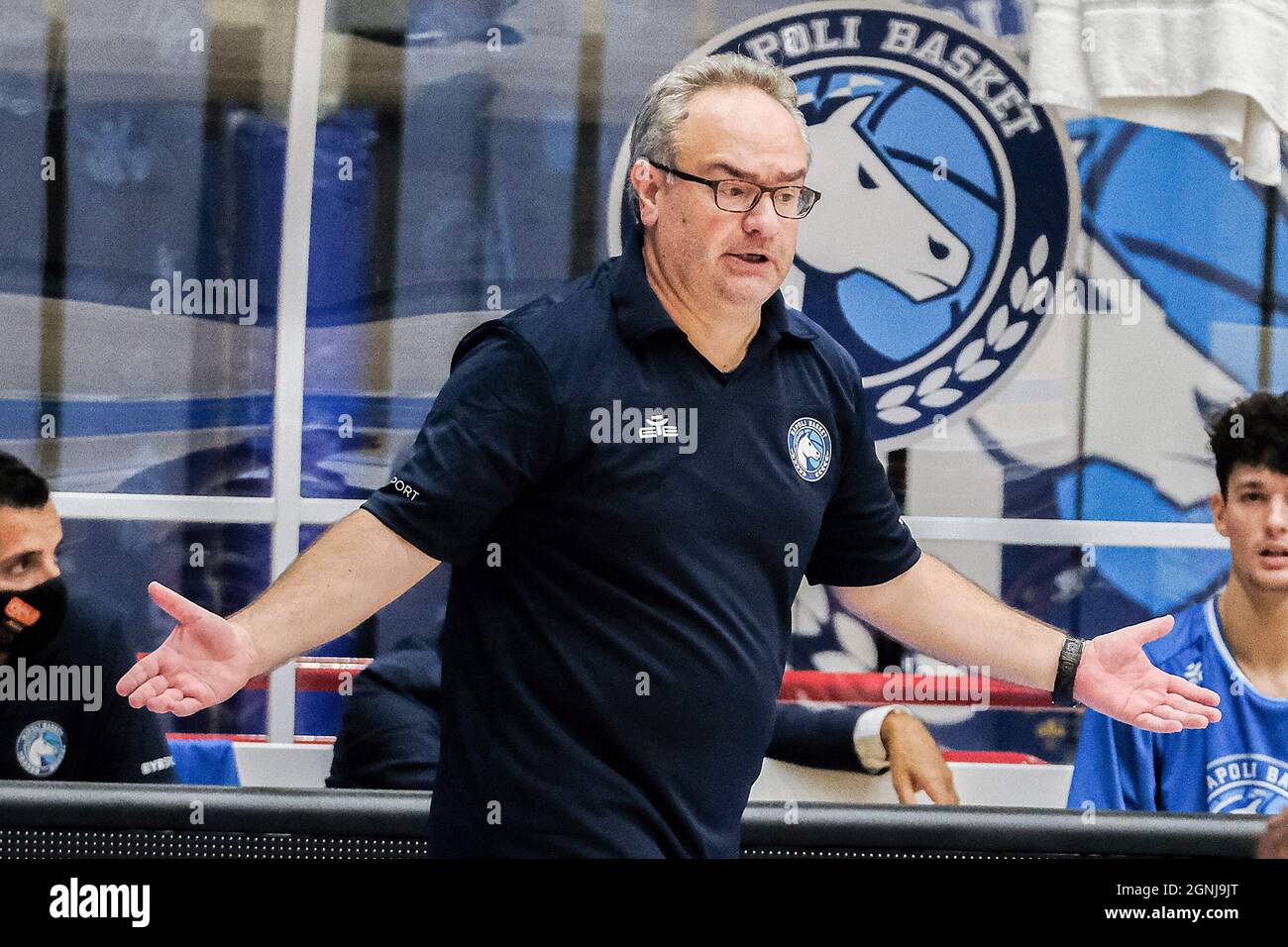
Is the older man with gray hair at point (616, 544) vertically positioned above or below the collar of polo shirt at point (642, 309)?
below

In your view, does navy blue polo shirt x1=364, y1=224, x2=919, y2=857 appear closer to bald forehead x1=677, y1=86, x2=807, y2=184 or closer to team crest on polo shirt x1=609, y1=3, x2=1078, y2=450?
bald forehead x1=677, y1=86, x2=807, y2=184

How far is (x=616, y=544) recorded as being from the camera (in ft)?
6.92

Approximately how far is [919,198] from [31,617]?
2.11 m

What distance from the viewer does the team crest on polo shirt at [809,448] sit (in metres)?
2.22

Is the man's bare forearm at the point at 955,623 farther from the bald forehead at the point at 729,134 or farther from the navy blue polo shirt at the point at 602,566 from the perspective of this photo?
the bald forehead at the point at 729,134

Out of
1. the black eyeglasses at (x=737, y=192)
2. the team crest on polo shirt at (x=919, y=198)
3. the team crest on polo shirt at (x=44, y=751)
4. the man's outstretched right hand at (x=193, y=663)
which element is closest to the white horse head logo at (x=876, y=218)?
the team crest on polo shirt at (x=919, y=198)

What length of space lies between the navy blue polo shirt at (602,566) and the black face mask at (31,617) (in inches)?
47.5

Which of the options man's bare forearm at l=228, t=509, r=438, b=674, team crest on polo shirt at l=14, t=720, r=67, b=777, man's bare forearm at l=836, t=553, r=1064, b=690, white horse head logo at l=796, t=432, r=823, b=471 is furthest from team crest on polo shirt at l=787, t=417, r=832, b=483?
team crest on polo shirt at l=14, t=720, r=67, b=777

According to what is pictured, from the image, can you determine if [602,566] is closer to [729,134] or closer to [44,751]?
[729,134]

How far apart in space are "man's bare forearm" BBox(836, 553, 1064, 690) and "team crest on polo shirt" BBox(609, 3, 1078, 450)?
60 cm

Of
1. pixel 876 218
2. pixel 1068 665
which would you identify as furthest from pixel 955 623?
pixel 876 218

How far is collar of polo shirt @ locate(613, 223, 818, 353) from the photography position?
2.20m
